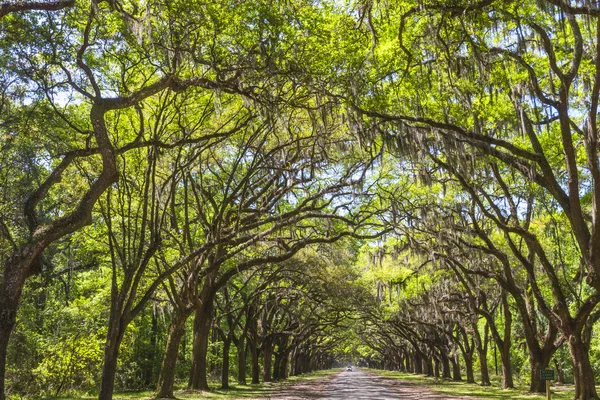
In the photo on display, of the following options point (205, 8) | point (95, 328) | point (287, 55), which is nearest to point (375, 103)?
point (287, 55)

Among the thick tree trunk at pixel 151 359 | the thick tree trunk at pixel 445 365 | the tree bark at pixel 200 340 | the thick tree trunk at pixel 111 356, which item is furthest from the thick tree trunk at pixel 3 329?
the thick tree trunk at pixel 445 365

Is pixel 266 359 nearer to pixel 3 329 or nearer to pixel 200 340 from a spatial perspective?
pixel 200 340

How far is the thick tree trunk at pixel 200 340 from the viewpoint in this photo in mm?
19828

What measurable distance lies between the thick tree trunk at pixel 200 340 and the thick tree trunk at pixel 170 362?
219cm

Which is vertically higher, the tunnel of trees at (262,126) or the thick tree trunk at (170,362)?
the tunnel of trees at (262,126)

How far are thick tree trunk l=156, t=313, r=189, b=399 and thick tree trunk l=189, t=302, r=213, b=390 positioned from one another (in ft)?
7.19

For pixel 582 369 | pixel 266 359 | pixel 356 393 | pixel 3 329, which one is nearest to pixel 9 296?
pixel 3 329

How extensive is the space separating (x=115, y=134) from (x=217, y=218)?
377 centimetres

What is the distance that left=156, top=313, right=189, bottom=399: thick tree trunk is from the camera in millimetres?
16484

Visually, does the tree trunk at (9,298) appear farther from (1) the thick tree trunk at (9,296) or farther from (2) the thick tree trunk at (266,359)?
(2) the thick tree trunk at (266,359)

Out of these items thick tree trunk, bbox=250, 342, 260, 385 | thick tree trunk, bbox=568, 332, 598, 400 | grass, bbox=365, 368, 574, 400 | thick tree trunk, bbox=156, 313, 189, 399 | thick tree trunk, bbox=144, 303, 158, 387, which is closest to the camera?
thick tree trunk, bbox=568, 332, 598, 400

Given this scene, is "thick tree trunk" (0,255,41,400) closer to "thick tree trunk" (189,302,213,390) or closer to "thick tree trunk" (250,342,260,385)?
"thick tree trunk" (189,302,213,390)

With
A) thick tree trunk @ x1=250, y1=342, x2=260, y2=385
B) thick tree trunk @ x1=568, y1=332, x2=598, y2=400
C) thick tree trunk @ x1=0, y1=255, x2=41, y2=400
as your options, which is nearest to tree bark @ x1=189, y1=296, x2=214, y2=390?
thick tree trunk @ x1=250, y1=342, x2=260, y2=385

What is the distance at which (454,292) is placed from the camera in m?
30.8
